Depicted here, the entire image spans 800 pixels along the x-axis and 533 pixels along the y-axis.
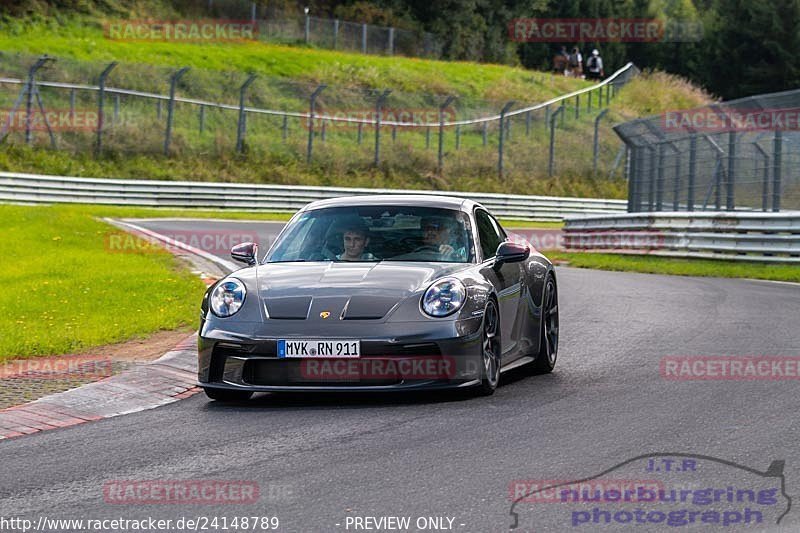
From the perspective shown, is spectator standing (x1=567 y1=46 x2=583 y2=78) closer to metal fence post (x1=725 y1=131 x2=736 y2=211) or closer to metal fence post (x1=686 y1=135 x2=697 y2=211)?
metal fence post (x1=686 y1=135 x2=697 y2=211)

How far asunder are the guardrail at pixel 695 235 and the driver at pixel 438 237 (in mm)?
12755

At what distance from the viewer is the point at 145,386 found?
886 cm

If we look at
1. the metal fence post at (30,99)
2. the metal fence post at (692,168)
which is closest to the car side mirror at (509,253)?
the metal fence post at (692,168)

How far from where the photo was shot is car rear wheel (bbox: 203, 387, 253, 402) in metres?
8.27

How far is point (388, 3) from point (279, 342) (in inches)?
2503

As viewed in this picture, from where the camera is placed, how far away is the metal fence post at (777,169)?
73.1 ft

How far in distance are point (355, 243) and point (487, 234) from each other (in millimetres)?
1102

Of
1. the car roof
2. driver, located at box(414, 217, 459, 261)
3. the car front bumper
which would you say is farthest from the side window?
the car front bumper

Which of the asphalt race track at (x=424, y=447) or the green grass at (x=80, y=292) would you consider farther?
the green grass at (x=80, y=292)

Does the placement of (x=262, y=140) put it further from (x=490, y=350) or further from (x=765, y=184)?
(x=490, y=350)

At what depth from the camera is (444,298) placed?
27.1ft

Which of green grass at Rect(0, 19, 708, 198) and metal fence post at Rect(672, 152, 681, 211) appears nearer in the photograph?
metal fence post at Rect(672, 152, 681, 211)

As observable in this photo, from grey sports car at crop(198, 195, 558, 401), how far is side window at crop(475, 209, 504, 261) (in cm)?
3

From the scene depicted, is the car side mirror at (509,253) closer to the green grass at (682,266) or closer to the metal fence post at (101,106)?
the green grass at (682,266)
